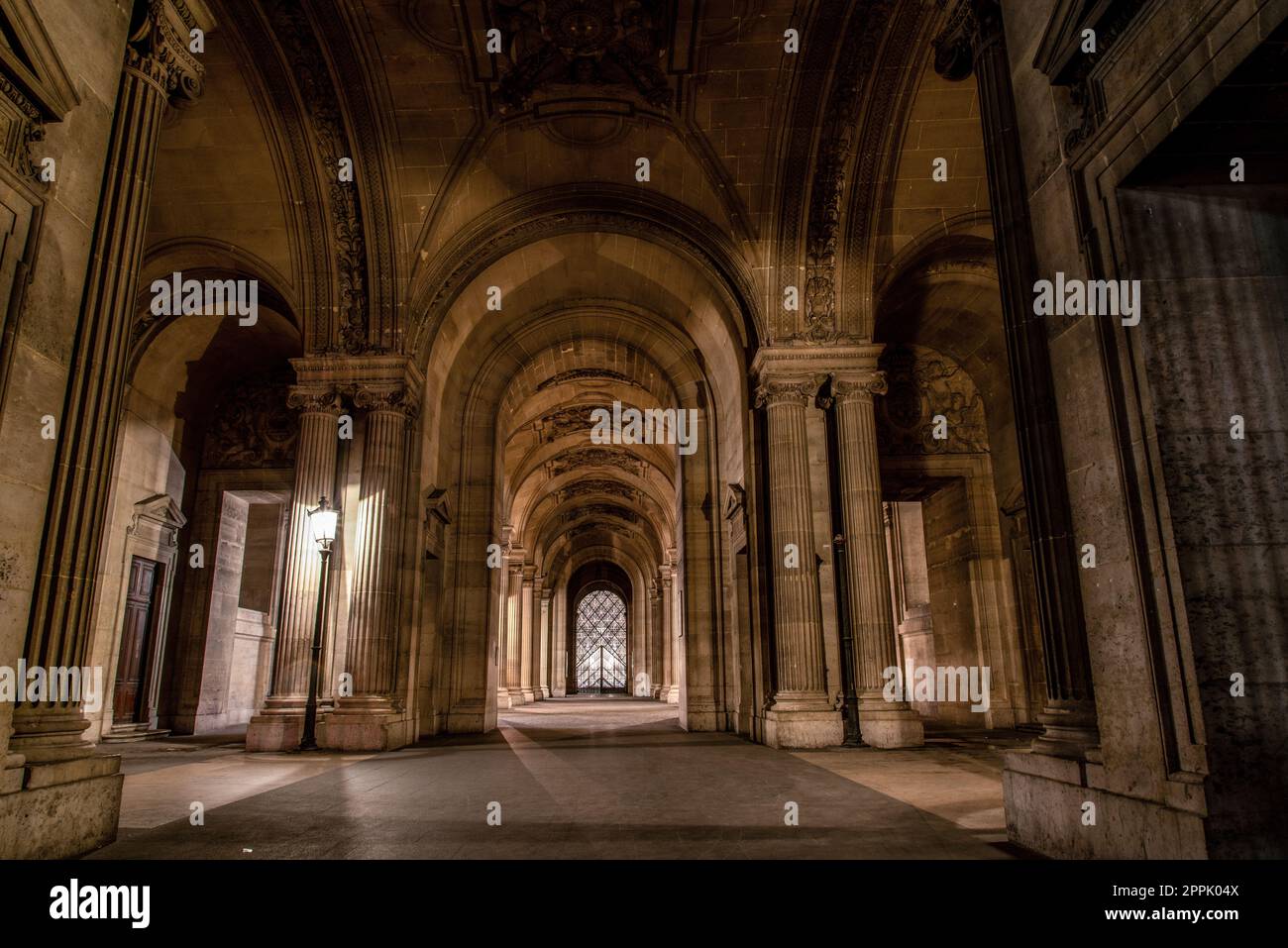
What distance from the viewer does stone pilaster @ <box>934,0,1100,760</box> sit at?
161 inches

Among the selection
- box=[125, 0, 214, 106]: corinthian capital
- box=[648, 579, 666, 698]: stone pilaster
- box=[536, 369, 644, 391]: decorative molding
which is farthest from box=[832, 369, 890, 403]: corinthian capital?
box=[648, 579, 666, 698]: stone pilaster

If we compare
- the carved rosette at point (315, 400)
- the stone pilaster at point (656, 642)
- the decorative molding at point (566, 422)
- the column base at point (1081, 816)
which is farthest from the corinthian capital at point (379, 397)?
the stone pilaster at point (656, 642)

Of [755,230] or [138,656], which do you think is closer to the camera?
[755,230]

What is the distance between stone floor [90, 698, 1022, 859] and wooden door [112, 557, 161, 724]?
13.9 ft

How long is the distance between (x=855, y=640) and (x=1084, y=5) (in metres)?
8.21

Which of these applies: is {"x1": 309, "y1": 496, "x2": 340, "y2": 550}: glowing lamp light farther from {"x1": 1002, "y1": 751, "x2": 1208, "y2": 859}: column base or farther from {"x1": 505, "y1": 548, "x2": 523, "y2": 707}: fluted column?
{"x1": 505, "y1": 548, "x2": 523, "y2": 707}: fluted column

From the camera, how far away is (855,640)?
1054cm

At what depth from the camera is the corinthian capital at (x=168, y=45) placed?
5070mm

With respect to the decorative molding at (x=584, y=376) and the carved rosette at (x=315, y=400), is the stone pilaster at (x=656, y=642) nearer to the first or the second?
the decorative molding at (x=584, y=376)

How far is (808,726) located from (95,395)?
880cm

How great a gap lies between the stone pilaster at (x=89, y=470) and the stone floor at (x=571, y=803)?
0.45m

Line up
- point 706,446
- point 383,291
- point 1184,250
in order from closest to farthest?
1. point 1184,250
2. point 383,291
3. point 706,446
